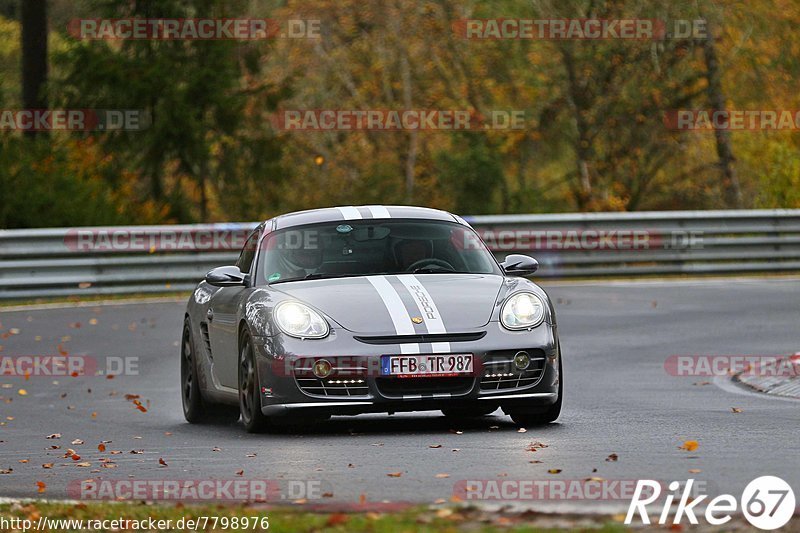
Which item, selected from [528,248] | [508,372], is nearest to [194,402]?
[508,372]

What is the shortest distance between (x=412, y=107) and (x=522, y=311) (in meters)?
39.6

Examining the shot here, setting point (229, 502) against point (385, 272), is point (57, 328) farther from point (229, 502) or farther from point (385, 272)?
point (229, 502)

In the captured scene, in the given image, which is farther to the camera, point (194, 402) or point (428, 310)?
point (194, 402)

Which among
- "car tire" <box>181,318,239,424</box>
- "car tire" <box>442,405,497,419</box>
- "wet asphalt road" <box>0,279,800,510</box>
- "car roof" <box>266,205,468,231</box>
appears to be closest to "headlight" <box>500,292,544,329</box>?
"car tire" <box>442,405,497,419</box>

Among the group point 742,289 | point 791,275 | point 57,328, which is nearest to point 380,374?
point 57,328

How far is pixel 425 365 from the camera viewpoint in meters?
10.8

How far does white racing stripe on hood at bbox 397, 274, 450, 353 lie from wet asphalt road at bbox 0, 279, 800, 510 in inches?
21.4

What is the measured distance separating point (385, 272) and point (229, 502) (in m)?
4.15

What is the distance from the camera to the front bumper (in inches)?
426

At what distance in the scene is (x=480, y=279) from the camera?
38.3ft

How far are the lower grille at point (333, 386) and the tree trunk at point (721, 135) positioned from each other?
102 feet

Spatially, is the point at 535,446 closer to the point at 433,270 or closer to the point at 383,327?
the point at 383,327

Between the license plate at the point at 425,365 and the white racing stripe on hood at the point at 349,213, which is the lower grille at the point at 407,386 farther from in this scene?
the white racing stripe on hood at the point at 349,213

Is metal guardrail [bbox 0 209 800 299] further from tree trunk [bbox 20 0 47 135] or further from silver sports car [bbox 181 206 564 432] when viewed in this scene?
silver sports car [bbox 181 206 564 432]
